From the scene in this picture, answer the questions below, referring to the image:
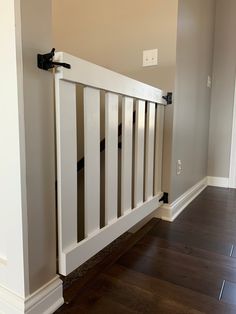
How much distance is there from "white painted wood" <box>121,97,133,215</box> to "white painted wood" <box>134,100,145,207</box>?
92 mm

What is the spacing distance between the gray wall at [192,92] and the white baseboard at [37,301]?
47.5 inches

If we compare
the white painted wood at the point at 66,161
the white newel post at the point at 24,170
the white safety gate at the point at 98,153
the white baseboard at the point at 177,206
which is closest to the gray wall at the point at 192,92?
the white baseboard at the point at 177,206

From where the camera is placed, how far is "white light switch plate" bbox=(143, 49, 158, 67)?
1844 millimetres

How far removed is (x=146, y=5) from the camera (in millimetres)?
1835

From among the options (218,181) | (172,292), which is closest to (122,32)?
(172,292)

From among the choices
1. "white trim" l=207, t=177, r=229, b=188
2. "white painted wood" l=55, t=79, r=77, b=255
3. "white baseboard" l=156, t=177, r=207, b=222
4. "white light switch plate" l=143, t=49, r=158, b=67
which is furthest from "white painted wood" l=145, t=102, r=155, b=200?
"white trim" l=207, t=177, r=229, b=188

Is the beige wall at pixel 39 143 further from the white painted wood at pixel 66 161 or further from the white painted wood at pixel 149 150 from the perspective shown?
the white painted wood at pixel 149 150

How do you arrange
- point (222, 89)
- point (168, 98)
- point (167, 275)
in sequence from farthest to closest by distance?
point (222, 89) < point (168, 98) < point (167, 275)

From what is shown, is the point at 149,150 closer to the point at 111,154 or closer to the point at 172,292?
the point at 111,154

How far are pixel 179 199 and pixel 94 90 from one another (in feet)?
4.48

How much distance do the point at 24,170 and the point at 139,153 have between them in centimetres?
88

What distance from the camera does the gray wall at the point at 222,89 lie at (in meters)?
2.87

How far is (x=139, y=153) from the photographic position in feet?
5.19

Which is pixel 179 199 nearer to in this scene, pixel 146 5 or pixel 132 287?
pixel 132 287
